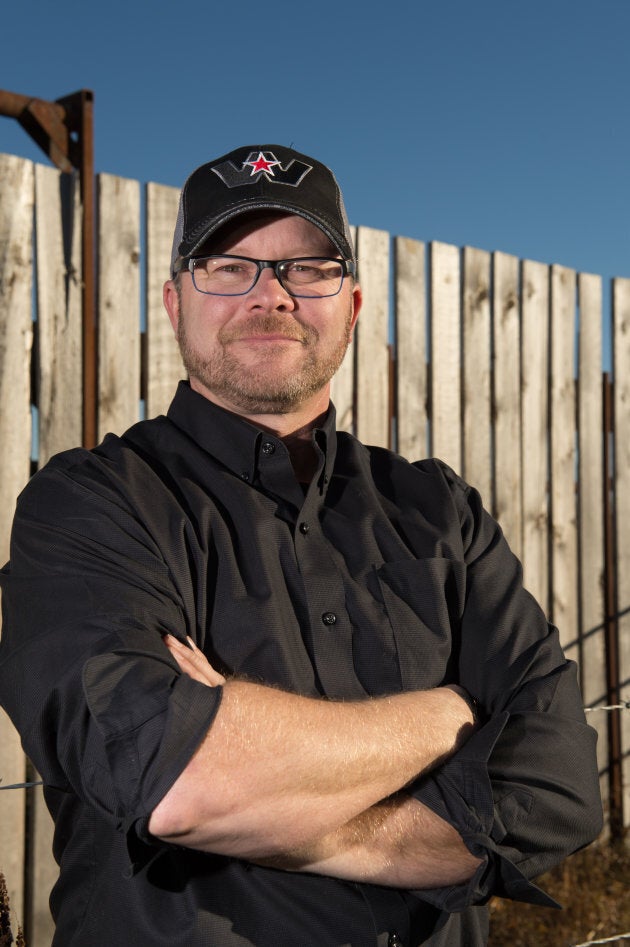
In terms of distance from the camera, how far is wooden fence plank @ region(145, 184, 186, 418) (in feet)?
11.4

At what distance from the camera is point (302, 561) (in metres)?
1.82

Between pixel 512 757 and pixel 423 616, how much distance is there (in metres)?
0.34

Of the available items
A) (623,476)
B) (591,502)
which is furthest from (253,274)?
(623,476)

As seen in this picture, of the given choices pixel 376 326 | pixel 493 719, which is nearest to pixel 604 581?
pixel 376 326

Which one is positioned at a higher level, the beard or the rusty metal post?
the beard

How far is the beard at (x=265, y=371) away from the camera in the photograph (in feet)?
6.65

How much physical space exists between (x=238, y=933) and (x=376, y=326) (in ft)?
9.60

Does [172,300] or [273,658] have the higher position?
[172,300]

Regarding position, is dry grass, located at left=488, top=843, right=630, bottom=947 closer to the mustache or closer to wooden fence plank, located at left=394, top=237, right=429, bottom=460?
wooden fence plank, located at left=394, top=237, right=429, bottom=460

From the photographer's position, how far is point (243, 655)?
169cm

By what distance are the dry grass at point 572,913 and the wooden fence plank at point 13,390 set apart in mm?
2013

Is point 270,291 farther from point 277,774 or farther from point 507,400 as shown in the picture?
point 507,400

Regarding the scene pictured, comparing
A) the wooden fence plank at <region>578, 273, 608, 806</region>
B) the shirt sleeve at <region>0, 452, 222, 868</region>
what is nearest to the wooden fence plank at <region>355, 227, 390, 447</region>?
the wooden fence plank at <region>578, 273, 608, 806</region>

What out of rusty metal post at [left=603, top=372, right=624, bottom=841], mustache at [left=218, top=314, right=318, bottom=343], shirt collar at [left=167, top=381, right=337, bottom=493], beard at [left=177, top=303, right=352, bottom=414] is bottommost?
rusty metal post at [left=603, top=372, right=624, bottom=841]
